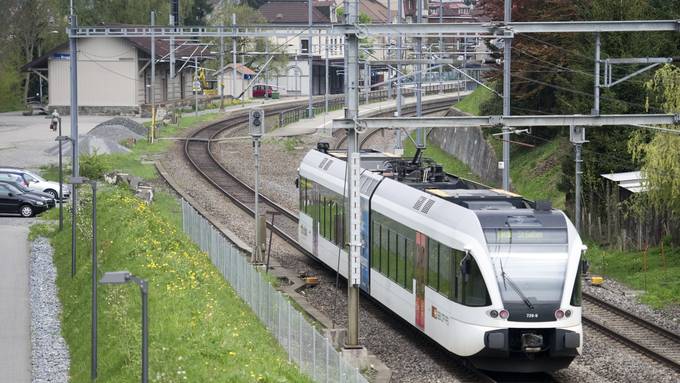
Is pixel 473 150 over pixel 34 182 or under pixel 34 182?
→ over

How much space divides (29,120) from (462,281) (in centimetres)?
6486

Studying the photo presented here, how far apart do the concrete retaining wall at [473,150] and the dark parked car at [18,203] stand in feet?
55.2

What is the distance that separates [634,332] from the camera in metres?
24.5

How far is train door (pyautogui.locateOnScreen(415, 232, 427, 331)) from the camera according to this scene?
2231 cm

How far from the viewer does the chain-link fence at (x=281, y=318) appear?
17562 mm

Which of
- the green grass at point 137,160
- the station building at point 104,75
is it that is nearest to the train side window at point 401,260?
the green grass at point 137,160

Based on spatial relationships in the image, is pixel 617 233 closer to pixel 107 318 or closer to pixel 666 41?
pixel 666 41

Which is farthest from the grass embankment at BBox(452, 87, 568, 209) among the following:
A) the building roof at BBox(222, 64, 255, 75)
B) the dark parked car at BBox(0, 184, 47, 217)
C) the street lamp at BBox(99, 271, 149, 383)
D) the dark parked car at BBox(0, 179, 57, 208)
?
the building roof at BBox(222, 64, 255, 75)

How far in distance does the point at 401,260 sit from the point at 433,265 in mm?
2141

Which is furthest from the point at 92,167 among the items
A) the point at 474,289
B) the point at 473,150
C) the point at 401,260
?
the point at 474,289

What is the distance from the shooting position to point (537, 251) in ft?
65.7

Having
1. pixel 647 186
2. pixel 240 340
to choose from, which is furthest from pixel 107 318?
pixel 647 186

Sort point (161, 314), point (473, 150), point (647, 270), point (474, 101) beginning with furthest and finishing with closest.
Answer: point (474, 101) < point (473, 150) < point (647, 270) < point (161, 314)

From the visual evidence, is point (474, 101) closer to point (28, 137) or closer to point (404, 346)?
point (28, 137)
